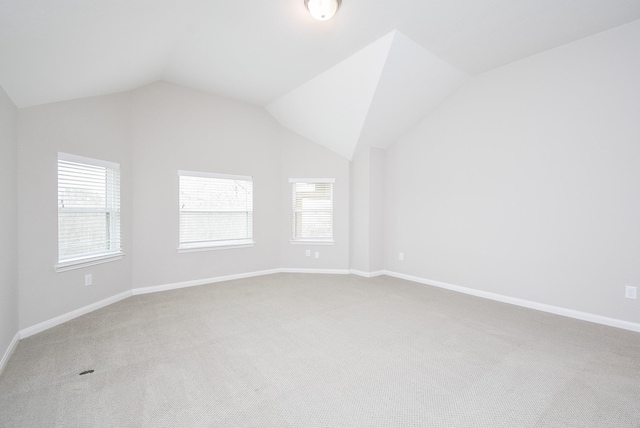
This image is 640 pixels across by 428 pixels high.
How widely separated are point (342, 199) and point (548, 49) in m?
3.39

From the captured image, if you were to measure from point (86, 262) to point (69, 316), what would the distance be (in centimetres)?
58

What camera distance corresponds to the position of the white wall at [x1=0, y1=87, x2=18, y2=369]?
2.45m

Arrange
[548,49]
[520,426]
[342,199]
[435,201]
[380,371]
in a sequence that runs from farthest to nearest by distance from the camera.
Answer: [342,199] < [435,201] < [548,49] < [380,371] < [520,426]

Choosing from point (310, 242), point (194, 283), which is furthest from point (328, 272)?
point (194, 283)

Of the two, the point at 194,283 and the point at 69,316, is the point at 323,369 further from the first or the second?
the point at 194,283

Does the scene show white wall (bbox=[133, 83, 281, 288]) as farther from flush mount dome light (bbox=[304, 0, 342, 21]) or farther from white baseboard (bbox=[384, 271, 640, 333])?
white baseboard (bbox=[384, 271, 640, 333])

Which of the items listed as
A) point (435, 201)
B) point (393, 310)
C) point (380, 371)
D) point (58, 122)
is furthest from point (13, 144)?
point (435, 201)

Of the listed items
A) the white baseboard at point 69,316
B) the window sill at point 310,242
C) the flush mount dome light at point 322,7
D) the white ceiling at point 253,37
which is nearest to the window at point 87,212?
the white baseboard at point 69,316

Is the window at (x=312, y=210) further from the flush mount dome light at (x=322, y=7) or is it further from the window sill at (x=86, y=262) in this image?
the flush mount dome light at (x=322, y=7)

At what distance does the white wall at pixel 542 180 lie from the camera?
3143mm

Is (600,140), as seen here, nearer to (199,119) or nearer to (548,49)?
(548,49)

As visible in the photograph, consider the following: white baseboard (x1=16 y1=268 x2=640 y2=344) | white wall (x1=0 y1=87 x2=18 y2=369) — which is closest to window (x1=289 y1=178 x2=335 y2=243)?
white baseboard (x1=16 y1=268 x2=640 y2=344)

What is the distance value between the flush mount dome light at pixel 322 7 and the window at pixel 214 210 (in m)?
2.92

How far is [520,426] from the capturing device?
1698mm
